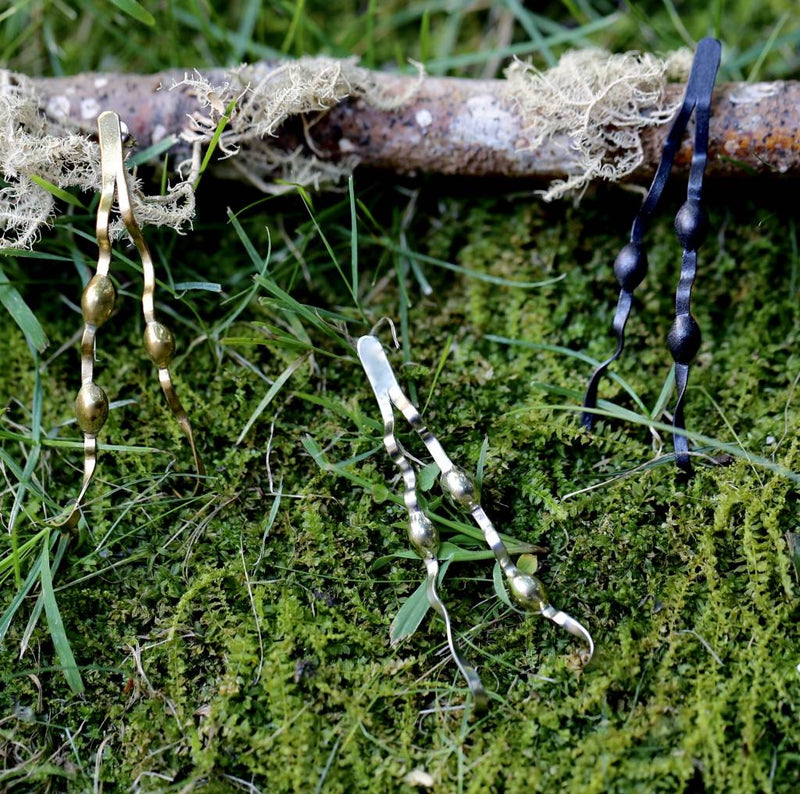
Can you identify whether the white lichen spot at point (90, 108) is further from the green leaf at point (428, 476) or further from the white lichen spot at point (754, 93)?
the white lichen spot at point (754, 93)

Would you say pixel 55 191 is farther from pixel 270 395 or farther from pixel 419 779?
pixel 419 779

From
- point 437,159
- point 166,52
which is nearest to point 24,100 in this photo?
point 166,52

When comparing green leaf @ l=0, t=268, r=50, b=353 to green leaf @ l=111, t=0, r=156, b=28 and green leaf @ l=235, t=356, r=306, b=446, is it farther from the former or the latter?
green leaf @ l=111, t=0, r=156, b=28

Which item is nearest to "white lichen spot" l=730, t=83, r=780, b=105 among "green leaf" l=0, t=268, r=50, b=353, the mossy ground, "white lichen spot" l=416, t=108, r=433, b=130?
the mossy ground

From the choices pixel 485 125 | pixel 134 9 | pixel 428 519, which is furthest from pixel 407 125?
pixel 428 519

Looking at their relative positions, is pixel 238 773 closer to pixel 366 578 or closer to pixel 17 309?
pixel 366 578

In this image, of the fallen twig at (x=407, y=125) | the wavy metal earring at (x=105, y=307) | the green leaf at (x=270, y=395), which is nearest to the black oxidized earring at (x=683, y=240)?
the fallen twig at (x=407, y=125)
